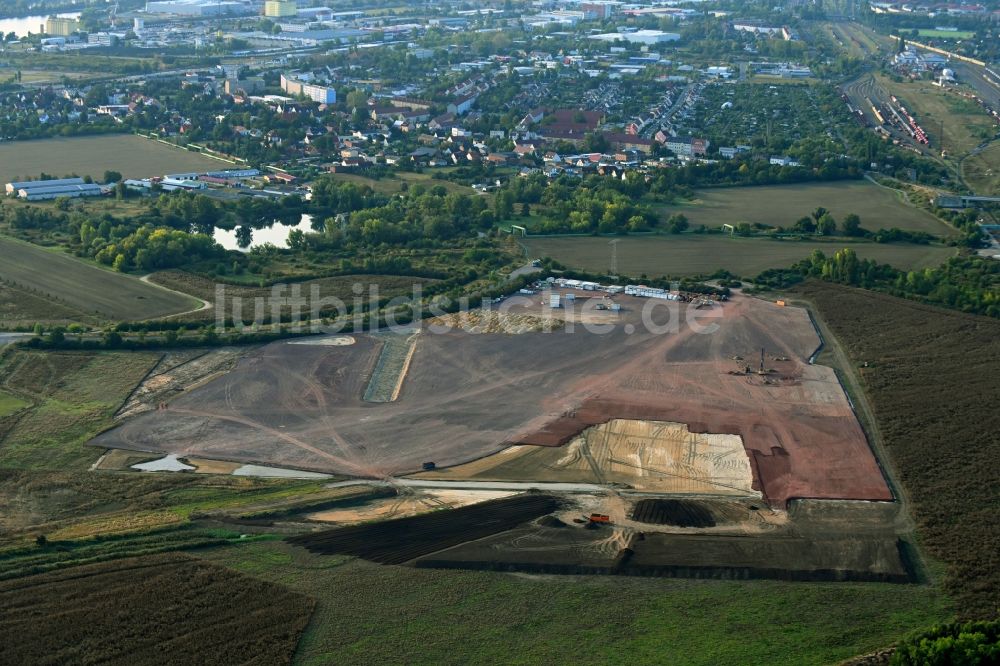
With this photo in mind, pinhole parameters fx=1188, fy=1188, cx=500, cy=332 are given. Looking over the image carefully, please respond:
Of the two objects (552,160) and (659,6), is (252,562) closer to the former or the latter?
(552,160)

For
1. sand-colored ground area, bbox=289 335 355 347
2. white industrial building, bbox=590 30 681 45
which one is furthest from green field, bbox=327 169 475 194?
white industrial building, bbox=590 30 681 45

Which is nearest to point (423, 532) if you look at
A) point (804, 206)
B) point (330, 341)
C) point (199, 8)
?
point (330, 341)

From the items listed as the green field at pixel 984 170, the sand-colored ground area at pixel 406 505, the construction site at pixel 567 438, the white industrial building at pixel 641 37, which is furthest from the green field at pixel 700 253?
the white industrial building at pixel 641 37

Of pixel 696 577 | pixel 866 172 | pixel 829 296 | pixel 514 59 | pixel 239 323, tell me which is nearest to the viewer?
pixel 696 577

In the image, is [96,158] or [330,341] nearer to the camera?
[330,341]

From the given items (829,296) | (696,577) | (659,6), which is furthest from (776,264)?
(659,6)

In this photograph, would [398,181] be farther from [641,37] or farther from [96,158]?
[641,37]

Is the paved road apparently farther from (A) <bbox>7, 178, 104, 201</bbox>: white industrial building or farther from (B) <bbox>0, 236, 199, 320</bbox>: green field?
(A) <bbox>7, 178, 104, 201</bbox>: white industrial building
